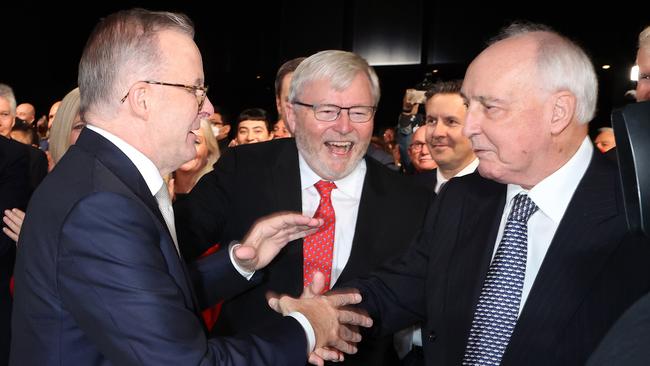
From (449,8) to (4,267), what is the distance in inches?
306

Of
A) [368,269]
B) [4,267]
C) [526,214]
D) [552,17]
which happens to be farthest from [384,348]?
[552,17]

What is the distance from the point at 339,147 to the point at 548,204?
3.12 feet

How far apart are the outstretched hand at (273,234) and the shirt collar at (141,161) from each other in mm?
593

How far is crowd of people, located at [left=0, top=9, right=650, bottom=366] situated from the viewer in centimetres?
142

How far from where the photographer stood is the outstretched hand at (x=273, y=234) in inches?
86.8

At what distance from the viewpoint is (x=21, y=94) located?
10.2 m

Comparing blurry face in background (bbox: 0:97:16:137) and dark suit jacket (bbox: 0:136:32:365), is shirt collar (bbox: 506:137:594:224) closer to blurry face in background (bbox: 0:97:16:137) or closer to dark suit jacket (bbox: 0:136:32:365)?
dark suit jacket (bbox: 0:136:32:365)

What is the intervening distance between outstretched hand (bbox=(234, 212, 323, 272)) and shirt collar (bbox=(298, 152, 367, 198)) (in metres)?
0.34

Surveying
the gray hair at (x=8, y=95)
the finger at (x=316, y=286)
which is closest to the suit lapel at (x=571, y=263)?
the finger at (x=316, y=286)

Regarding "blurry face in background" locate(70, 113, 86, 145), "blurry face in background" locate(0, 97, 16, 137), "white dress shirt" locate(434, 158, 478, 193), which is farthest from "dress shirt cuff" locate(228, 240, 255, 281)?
"blurry face in background" locate(0, 97, 16, 137)

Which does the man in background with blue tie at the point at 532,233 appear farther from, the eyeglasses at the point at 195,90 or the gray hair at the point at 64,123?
the gray hair at the point at 64,123

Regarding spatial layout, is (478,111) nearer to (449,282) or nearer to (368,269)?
(449,282)

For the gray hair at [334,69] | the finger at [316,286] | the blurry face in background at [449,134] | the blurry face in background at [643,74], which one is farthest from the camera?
the blurry face in background at [449,134]

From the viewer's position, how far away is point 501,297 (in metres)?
→ 1.81
